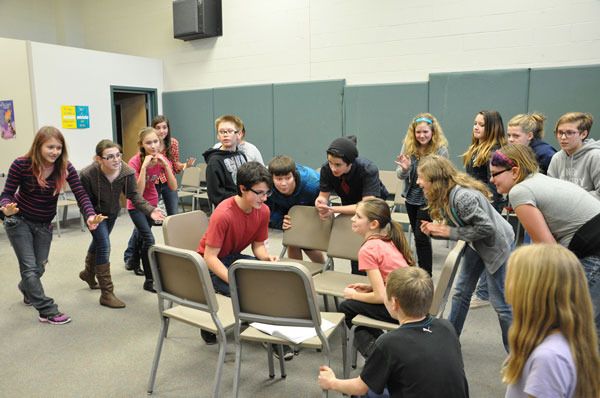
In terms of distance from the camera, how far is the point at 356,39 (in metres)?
6.22

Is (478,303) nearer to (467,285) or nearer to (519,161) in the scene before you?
(467,285)

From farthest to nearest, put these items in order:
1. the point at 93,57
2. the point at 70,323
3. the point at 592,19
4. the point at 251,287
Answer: the point at 93,57 < the point at 592,19 < the point at 70,323 < the point at 251,287

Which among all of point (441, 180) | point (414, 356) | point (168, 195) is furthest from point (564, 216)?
point (168, 195)

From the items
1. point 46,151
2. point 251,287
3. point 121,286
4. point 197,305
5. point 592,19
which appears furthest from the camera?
point 592,19

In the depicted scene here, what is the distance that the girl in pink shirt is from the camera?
2283 millimetres

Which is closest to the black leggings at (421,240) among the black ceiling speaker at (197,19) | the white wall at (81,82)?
the black ceiling speaker at (197,19)

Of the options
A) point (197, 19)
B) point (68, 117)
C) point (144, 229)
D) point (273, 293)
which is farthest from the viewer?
point (197, 19)

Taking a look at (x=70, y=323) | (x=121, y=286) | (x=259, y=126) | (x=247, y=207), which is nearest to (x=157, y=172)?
(x=121, y=286)

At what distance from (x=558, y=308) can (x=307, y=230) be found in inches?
85.7

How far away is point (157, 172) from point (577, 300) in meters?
3.71

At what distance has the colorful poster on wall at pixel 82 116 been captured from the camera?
691 cm

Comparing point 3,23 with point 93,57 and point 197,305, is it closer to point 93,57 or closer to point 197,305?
point 93,57

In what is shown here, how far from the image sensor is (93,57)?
7062 millimetres

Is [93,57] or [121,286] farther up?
[93,57]
